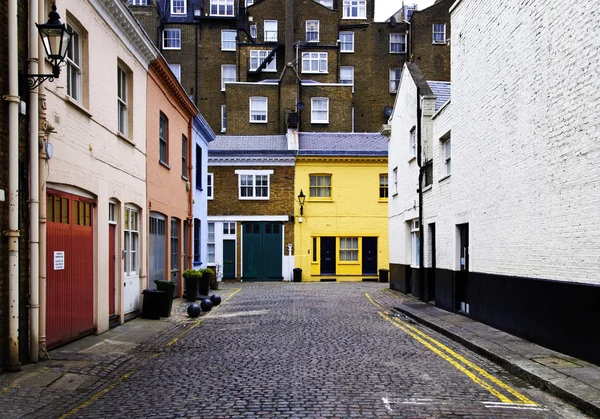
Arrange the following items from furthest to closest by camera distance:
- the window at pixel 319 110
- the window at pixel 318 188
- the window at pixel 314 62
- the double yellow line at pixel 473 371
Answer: the window at pixel 314 62, the window at pixel 319 110, the window at pixel 318 188, the double yellow line at pixel 473 371

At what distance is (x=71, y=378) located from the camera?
8.53m

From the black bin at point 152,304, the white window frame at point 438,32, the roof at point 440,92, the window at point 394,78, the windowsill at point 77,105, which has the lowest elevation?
the black bin at point 152,304

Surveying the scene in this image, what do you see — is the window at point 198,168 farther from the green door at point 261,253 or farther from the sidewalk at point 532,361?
the sidewalk at point 532,361

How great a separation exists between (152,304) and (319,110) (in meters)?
32.7

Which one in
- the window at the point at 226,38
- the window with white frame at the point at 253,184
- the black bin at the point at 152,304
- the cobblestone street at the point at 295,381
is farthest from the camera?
the window at the point at 226,38

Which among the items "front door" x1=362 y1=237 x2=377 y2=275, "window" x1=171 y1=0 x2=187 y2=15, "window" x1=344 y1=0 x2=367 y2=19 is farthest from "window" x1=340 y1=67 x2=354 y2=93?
"front door" x1=362 y1=237 x2=377 y2=275

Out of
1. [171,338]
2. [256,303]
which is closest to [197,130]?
[256,303]

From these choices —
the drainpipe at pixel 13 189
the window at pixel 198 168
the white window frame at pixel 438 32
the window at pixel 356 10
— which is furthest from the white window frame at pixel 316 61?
the drainpipe at pixel 13 189

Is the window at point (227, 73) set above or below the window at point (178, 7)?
below

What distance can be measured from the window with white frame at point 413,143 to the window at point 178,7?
36.5m

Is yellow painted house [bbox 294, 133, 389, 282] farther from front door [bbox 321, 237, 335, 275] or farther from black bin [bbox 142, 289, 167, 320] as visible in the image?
black bin [bbox 142, 289, 167, 320]

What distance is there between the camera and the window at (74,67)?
37.9 ft

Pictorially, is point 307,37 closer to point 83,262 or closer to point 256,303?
point 256,303

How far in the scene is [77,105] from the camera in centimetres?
1135
